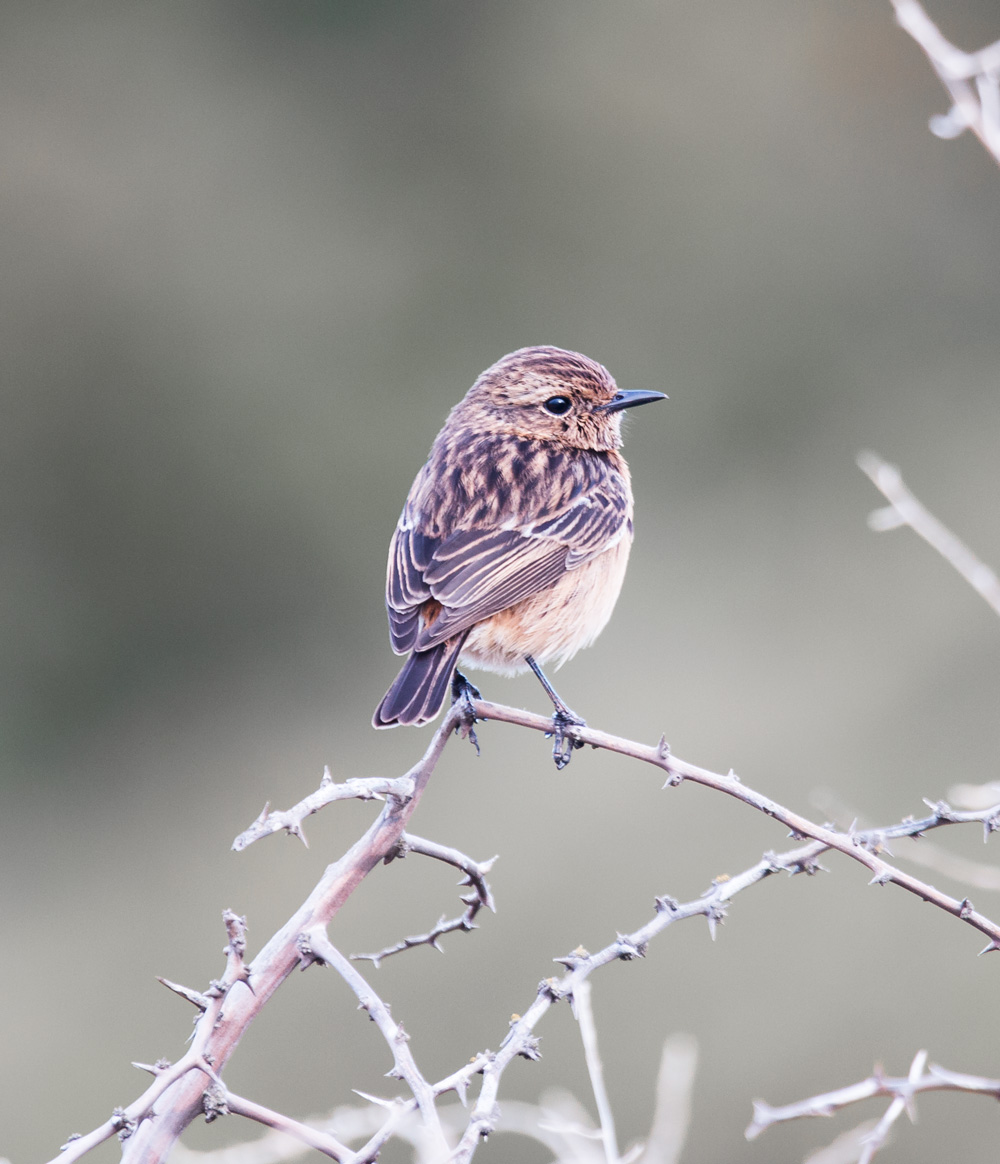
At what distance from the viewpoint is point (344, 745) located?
1372cm

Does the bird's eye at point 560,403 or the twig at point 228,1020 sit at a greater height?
the bird's eye at point 560,403

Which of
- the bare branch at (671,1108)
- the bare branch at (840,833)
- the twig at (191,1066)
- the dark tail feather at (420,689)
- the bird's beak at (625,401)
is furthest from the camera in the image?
the bird's beak at (625,401)

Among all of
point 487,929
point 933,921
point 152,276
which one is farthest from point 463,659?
point 152,276

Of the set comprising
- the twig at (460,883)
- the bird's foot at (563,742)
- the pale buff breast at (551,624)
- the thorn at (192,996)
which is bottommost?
the thorn at (192,996)

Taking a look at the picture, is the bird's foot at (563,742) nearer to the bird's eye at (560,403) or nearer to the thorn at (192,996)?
the bird's eye at (560,403)

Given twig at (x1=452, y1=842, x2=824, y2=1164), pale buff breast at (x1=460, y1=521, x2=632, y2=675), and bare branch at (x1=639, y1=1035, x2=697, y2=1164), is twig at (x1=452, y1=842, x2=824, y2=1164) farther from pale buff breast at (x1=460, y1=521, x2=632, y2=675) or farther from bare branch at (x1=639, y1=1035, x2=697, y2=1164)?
pale buff breast at (x1=460, y1=521, x2=632, y2=675)

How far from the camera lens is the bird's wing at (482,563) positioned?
4.43 m

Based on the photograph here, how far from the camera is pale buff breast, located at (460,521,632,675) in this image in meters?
4.71

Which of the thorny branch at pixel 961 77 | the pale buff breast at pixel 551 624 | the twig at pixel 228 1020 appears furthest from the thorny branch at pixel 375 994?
the pale buff breast at pixel 551 624

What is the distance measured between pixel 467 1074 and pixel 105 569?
13.6 m

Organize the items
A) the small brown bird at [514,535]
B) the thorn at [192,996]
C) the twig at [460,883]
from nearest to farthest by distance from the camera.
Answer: the thorn at [192,996] → the twig at [460,883] → the small brown bird at [514,535]

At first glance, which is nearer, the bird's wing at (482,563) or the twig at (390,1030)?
the twig at (390,1030)

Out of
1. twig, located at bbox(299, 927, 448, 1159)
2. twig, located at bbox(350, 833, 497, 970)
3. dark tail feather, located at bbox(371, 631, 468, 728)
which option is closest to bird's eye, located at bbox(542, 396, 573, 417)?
dark tail feather, located at bbox(371, 631, 468, 728)

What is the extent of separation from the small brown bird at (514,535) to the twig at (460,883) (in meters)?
1.16
